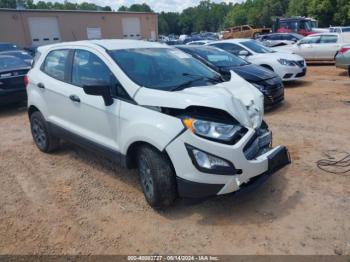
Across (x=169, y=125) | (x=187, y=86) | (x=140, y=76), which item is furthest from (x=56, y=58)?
(x=169, y=125)

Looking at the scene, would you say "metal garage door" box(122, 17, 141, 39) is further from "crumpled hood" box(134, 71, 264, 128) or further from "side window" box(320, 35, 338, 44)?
"crumpled hood" box(134, 71, 264, 128)

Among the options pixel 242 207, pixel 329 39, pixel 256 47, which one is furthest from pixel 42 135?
pixel 329 39

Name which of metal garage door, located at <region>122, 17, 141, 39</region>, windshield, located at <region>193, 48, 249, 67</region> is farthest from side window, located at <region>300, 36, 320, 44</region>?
metal garage door, located at <region>122, 17, 141, 39</region>

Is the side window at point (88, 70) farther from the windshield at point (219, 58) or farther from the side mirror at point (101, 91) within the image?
the windshield at point (219, 58)

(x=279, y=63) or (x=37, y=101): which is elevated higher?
(x=37, y=101)

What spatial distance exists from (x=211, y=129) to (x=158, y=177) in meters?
0.70

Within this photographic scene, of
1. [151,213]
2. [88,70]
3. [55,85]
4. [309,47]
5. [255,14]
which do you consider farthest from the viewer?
[255,14]

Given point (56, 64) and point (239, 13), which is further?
point (239, 13)

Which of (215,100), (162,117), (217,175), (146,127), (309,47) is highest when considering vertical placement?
(215,100)

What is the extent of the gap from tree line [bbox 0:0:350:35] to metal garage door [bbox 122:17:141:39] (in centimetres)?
1447

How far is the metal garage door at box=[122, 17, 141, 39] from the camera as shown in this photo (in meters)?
38.9

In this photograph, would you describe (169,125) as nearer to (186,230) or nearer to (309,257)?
(186,230)

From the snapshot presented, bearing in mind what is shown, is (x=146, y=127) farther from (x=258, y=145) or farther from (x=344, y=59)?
(x=344, y=59)

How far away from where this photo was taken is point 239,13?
280 ft
